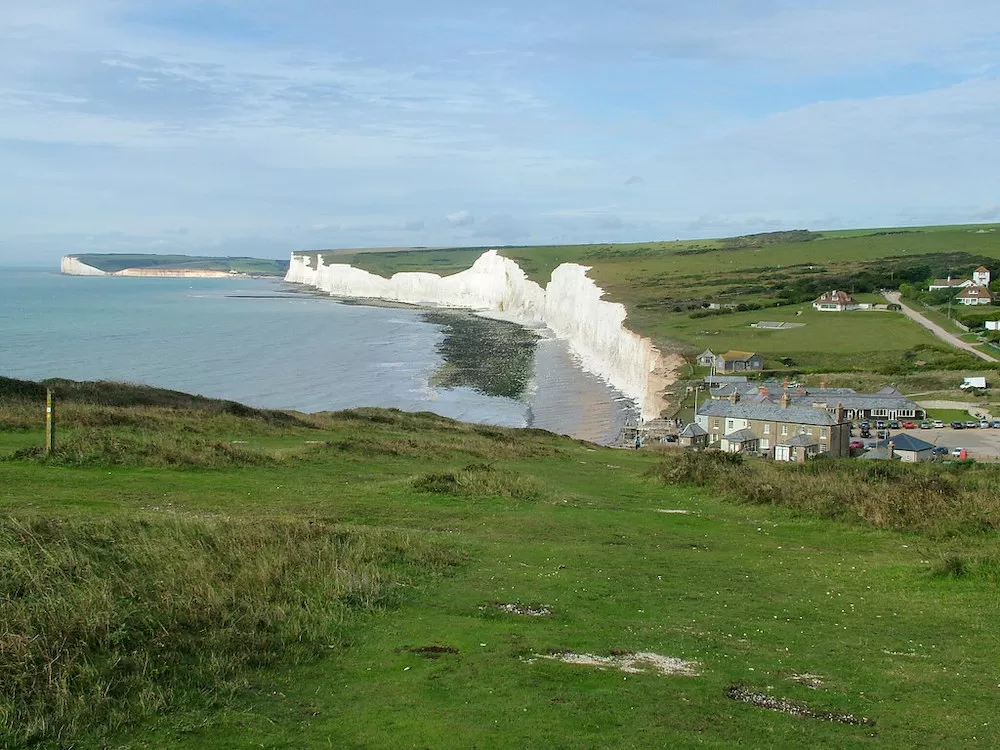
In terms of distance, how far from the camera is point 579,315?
396 feet

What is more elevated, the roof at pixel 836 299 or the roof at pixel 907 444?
the roof at pixel 836 299

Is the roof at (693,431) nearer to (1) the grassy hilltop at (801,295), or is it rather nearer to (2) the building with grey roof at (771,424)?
(2) the building with grey roof at (771,424)

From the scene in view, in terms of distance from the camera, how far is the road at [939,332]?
7732 cm

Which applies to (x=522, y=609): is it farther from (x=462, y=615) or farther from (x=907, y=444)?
Result: (x=907, y=444)

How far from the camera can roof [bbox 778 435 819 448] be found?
151 feet

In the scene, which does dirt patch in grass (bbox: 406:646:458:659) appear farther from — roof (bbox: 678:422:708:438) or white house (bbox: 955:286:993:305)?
white house (bbox: 955:286:993:305)

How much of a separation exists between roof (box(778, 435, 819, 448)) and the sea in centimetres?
1066

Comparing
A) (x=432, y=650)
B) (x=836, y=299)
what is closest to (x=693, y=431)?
(x=432, y=650)

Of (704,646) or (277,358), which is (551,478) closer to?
(704,646)

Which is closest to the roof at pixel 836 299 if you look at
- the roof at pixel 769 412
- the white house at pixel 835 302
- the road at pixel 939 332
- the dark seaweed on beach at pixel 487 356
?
the white house at pixel 835 302

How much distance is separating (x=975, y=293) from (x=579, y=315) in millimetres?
50606

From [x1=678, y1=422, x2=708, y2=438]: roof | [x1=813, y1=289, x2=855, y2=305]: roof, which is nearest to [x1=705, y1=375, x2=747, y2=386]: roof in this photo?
[x1=678, y1=422, x2=708, y2=438]: roof

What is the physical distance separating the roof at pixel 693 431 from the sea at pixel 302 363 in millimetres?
4708

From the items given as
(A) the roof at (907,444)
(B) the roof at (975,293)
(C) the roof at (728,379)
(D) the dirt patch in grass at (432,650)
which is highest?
(B) the roof at (975,293)
